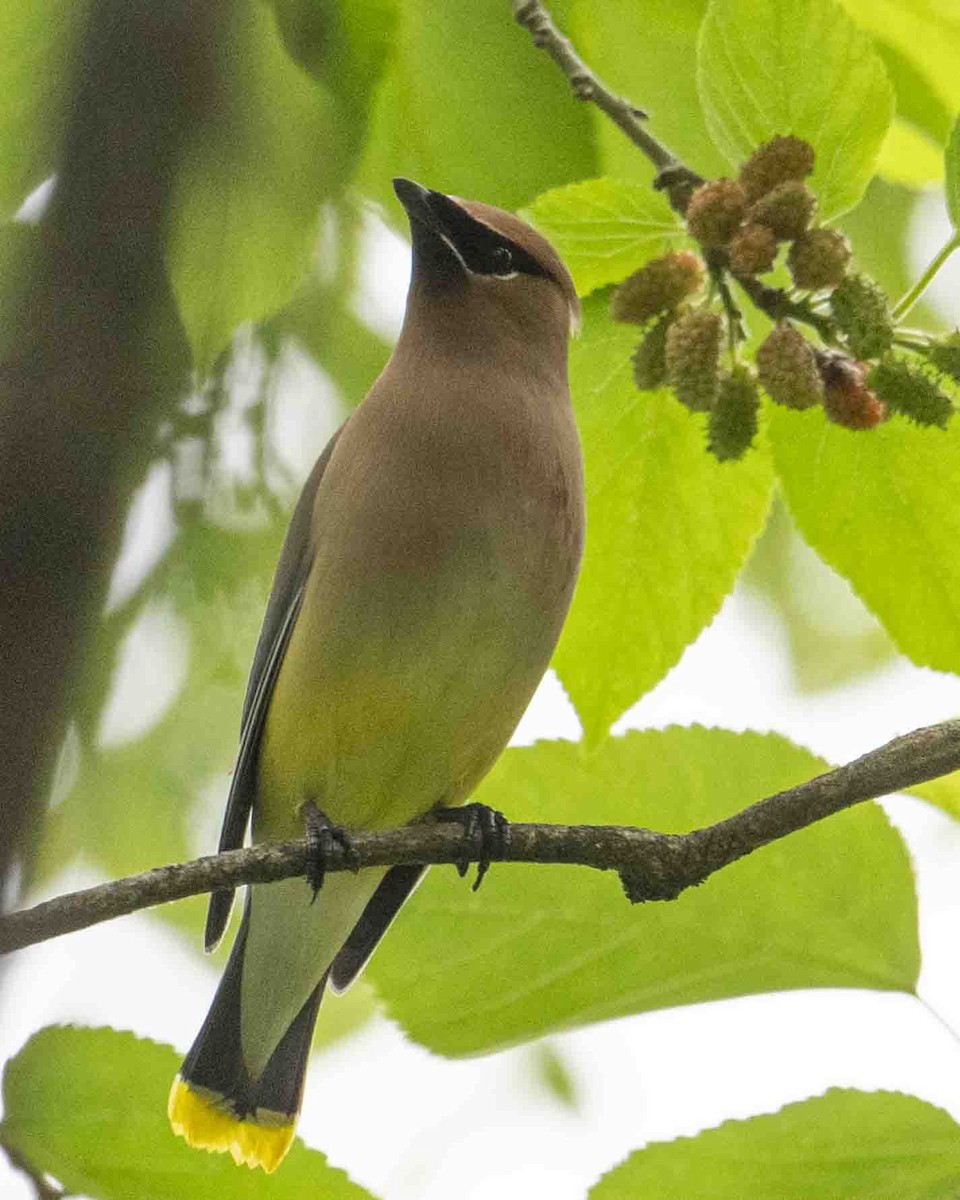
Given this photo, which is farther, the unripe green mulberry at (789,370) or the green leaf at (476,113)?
the green leaf at (476,113)

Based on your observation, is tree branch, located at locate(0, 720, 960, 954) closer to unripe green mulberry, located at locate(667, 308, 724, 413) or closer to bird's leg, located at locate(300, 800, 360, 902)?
bird's leg, located at locate(300, 800, 360, 902)

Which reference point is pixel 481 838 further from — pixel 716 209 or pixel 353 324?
pixel 353 324

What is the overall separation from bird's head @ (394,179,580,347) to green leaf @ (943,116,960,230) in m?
1.45

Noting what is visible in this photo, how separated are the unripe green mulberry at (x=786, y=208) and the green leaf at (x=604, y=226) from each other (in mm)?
218

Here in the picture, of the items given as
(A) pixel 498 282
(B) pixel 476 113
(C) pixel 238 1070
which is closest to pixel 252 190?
(B) pixel 476 113

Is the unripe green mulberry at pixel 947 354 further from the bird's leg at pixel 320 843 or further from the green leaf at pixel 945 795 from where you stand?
the bird's leg at pixel 320 843

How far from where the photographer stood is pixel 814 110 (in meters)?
2.94

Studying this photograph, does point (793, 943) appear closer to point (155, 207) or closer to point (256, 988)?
point (155, 207)

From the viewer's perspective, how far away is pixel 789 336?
296 centimetres

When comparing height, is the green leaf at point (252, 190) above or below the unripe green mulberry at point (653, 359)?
above

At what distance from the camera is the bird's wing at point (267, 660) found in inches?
162

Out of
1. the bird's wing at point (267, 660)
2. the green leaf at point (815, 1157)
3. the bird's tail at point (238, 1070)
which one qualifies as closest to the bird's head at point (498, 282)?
the bird's wing at point (267, 660)

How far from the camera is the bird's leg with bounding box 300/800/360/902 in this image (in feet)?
10.2

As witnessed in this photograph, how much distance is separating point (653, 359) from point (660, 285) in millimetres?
Result: 137
